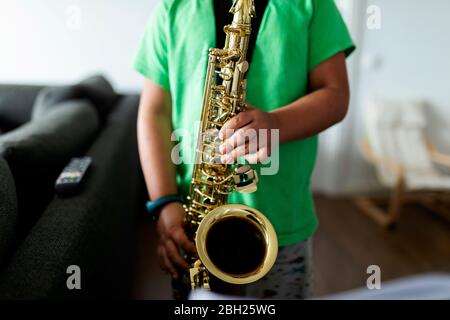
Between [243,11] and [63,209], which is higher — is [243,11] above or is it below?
above

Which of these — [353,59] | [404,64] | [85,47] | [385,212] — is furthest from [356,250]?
[85,47]

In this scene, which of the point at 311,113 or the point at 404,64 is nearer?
the point at 311,113

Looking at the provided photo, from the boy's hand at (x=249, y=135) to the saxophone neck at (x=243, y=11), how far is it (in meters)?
0.17

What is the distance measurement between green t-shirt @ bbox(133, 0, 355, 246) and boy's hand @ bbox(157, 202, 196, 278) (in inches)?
5.2

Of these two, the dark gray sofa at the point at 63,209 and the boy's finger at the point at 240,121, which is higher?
the boy's finger at the point at 240,121

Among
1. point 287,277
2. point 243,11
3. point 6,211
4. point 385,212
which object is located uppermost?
point 243,11

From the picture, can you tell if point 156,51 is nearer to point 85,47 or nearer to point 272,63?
point 272,63

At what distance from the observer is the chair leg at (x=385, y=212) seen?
2371 millimetres

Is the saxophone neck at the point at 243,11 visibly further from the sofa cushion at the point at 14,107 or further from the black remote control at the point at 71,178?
the sofa cushion at the point at 14,107

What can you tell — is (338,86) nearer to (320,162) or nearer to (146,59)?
(146,59)

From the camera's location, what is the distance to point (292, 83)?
74 centimetres

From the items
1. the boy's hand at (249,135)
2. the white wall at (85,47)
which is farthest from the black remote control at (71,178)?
the white wall at (85,47)

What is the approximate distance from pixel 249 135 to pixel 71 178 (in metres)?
0.55

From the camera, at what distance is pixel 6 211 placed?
0.71 meters
